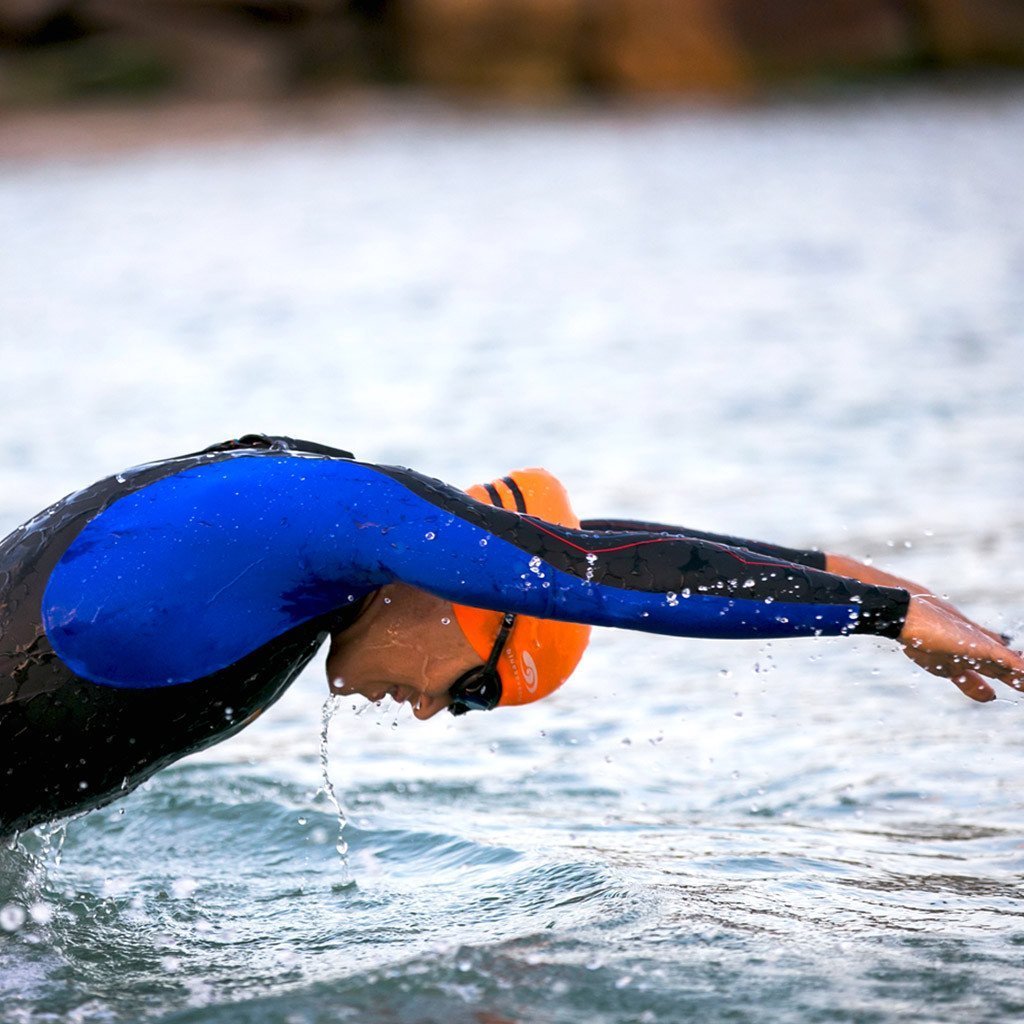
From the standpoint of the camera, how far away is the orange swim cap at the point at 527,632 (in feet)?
10.6

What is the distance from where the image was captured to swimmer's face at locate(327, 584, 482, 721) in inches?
127

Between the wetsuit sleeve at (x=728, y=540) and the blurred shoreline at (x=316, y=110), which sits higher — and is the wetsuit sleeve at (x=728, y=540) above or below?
below

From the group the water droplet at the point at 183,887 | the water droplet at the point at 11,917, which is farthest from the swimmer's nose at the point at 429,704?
the water droplet at the point at 11,917

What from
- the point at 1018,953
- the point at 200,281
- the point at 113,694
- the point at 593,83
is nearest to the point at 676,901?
the point at 1018,953

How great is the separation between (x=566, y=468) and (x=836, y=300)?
19.3 feet

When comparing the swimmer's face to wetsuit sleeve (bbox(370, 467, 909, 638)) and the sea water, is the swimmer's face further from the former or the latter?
the sea water

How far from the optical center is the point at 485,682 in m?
3.27

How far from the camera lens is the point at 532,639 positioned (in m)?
3.25

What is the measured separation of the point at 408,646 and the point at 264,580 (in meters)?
0.35

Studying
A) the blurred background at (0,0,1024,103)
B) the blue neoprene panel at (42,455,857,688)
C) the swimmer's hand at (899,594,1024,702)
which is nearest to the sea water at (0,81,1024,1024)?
the swimmer's hand at (899,594,1024,702)

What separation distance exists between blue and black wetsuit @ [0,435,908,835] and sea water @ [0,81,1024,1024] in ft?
2.11

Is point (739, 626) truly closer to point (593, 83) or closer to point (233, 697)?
point (233, 697)

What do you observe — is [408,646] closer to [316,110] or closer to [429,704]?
[429,704]

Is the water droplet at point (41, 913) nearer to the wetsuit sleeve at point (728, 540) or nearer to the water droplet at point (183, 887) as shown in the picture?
the water droplet at point (183, 887)
